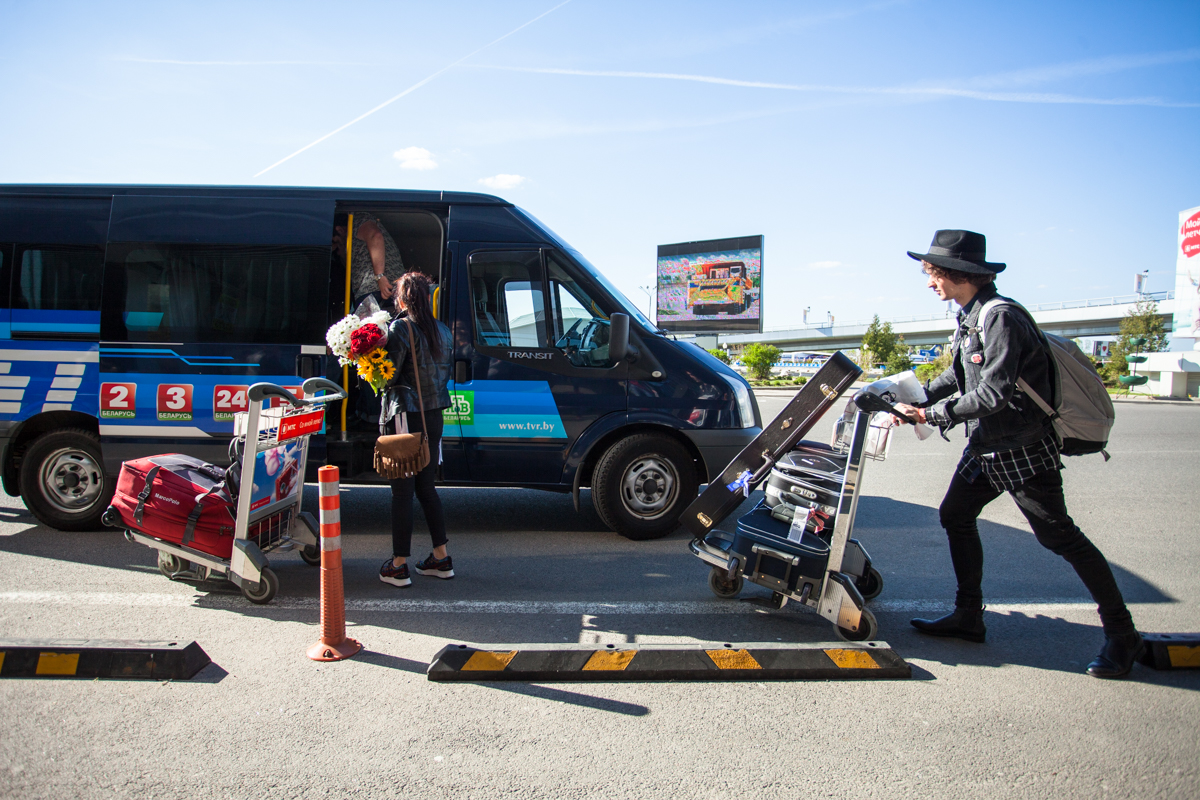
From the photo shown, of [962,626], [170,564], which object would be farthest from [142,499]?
[962,626]

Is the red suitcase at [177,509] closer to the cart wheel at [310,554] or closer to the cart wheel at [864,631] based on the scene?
the cart wheel at [310,554]

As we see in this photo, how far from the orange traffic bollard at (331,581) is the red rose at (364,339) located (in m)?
0.97

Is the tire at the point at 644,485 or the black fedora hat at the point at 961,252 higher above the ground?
the black fedora hat at the point at 961,252

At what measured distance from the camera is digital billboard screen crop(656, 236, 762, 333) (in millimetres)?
49969

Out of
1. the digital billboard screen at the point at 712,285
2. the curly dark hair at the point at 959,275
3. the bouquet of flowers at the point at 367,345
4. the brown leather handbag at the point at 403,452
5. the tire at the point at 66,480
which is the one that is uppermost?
the digital billboard screen at the point at 712,285

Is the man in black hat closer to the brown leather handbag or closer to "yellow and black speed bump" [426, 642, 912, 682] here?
"yellow and black speed bump" [426, 642, 912, 682]

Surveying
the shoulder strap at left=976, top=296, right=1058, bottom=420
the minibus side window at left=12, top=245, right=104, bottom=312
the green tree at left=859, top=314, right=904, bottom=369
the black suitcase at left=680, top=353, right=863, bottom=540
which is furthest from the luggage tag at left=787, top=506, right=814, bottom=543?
the green tree at left=859, top=314, right=904, bottom=369

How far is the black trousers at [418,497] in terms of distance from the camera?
14.7ft

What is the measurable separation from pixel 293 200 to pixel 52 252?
1.93 meters

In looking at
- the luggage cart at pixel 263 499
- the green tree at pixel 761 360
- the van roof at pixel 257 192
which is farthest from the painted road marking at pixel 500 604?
the green tree at pixel 761 360

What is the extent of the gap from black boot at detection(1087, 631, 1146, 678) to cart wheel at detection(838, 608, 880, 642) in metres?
0.96

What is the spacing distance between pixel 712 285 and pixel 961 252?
4866 centimetres

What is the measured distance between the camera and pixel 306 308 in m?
5.73

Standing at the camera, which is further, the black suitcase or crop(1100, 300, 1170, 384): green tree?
crop(1100, 300, 1170, 384): green tree
